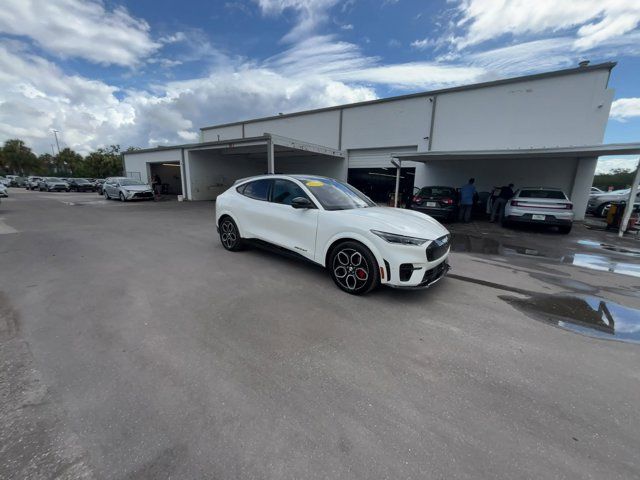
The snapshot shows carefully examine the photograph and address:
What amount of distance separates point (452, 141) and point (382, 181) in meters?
4.34

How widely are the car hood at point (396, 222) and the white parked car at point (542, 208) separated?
7.00 m

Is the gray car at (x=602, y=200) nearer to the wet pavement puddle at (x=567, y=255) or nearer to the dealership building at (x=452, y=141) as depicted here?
the dealership building at (x=452, y=141)

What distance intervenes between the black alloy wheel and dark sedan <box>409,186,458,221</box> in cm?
754

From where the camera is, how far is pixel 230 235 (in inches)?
237

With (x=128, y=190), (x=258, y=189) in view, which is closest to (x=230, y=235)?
(x=258, y=189)

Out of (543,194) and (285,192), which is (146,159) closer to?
(285,192)

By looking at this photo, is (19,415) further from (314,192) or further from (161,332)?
(314,192)

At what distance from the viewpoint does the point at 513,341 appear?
2.96 meters

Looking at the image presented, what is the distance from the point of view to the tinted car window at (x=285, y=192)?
4762mm

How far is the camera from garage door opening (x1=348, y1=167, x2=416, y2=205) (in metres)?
16.4

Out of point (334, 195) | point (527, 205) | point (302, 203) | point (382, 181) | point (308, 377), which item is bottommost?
point (308, 377)

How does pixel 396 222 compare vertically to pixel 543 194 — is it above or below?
below

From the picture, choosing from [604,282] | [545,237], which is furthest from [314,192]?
[545,237]

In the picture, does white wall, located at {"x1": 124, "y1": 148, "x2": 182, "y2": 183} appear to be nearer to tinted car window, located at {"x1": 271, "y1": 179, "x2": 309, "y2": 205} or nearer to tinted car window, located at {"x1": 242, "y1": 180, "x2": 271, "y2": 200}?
tinted car window, located at {"x1": 242, "y1": 180, "x2": 271, "y2": 200}
